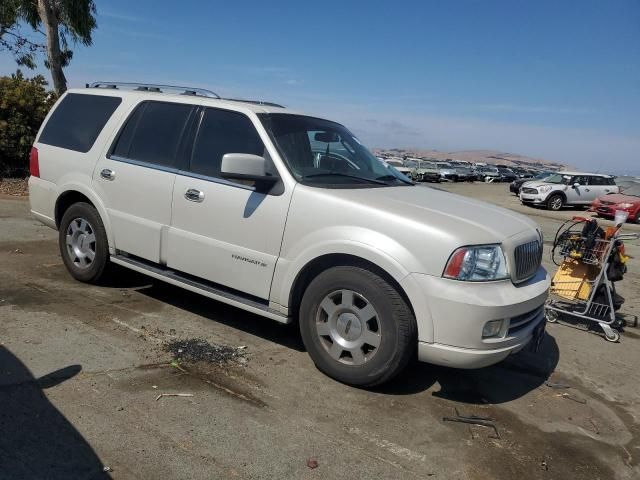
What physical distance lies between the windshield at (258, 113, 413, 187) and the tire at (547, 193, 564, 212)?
22.6 m

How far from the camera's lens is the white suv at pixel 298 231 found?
3.52 m

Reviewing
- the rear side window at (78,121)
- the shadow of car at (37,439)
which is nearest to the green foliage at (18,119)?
the rear side window at (78,121)

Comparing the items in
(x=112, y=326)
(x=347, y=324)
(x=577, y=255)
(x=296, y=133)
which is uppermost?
(x=296, y=133)

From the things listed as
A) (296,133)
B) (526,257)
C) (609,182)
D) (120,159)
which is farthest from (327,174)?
(609,182)

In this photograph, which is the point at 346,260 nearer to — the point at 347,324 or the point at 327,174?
the point at 347,324

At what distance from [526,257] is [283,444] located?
2.15 metres

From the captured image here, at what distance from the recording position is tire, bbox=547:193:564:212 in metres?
25.4

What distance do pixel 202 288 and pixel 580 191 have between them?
25.4 metres

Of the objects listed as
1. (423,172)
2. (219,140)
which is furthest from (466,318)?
(423,172)

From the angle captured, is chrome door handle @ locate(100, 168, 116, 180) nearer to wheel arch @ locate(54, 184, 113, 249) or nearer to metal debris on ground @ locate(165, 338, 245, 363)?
wheel arch @ locate(54, 184, 113, 249)

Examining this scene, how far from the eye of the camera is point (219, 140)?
4.55 meters

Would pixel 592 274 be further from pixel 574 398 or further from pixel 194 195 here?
pixel 194 195

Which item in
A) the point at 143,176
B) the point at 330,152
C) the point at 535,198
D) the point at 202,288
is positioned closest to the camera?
the point at 202,288

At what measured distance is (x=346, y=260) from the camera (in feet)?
12.5
